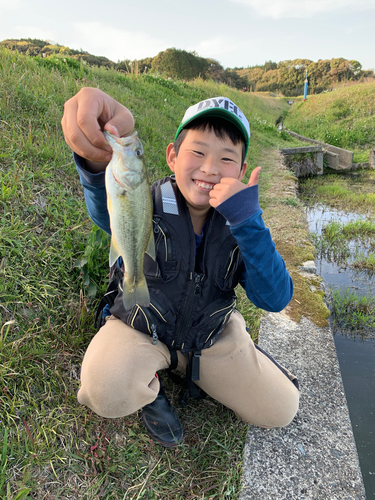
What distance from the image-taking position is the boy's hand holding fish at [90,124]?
1521 mm

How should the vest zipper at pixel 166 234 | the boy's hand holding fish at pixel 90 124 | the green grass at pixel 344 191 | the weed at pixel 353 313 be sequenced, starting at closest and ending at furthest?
the boy's hand holding fish at pixel 90 124 → the vest zipper at pixel 166 234 → the weed at pixel 353 313 → the green grass at pixel 344 191

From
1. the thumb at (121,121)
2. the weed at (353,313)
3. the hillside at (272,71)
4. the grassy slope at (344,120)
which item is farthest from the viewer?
the hillside at (272,71)

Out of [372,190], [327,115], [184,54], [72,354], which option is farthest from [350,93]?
[72,354]

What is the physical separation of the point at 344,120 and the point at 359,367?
813 inches

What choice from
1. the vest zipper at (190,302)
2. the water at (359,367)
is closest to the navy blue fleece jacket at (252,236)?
the vest zipper at (190,302)

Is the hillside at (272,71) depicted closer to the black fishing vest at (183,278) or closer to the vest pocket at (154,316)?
the black fishing vest at (183,278)

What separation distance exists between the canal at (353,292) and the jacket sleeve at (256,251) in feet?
4.91

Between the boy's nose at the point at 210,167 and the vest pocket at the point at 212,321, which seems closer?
the boy's nose at the point at 210,167

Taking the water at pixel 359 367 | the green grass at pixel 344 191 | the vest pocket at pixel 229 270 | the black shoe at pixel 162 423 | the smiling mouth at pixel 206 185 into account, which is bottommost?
the water at pixel 359 367

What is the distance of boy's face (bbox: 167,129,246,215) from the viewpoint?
206cm

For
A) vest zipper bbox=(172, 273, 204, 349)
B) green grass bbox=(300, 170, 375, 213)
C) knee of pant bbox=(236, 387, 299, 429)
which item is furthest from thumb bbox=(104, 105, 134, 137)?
green grass bbox=(300, 170, 375, 213)

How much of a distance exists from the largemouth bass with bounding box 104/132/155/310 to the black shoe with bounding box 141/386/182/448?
1017mm

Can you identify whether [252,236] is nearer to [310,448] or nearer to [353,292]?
[310,448]

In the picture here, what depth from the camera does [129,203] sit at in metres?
1.46
